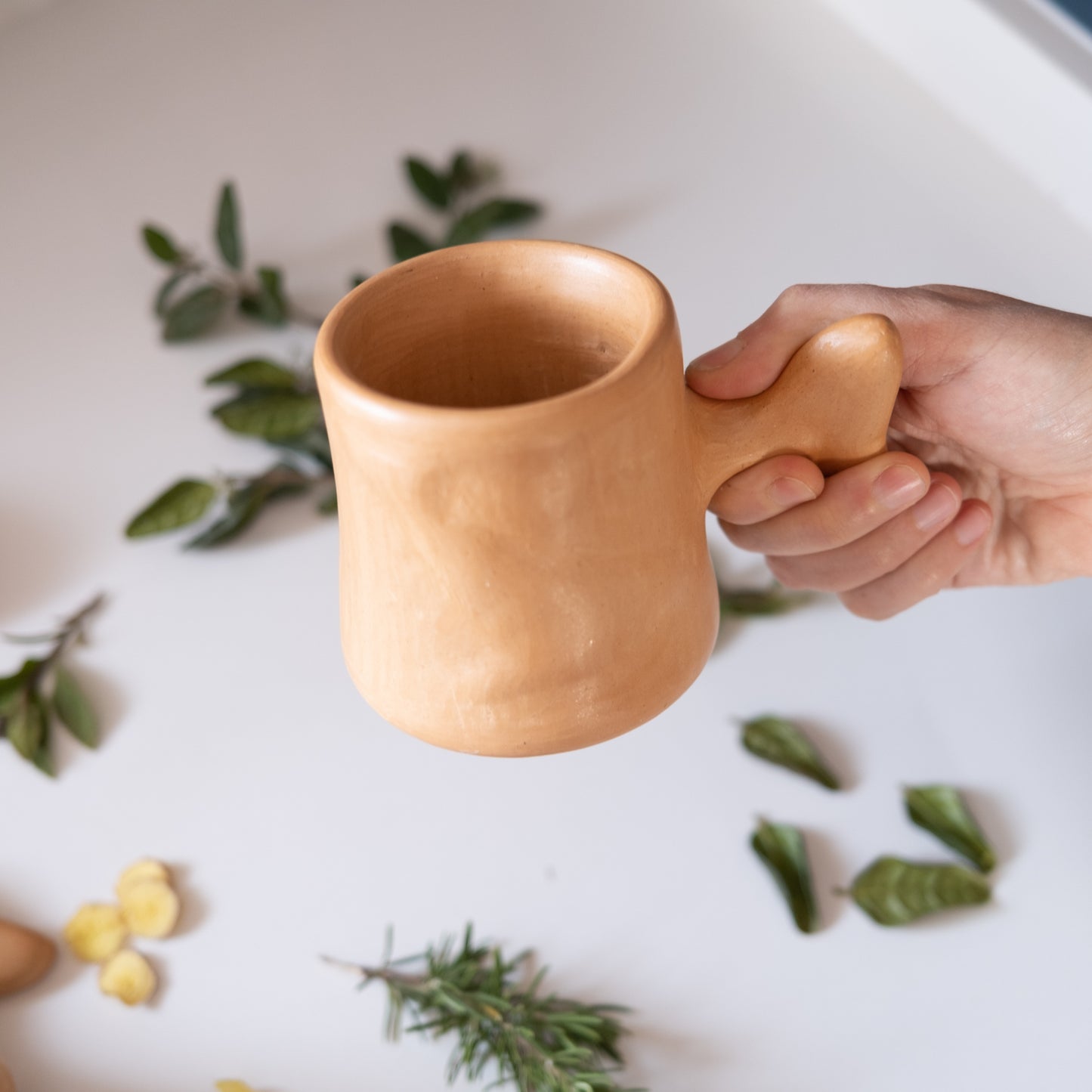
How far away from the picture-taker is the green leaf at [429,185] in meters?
1.25

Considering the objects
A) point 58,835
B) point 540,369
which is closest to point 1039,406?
point 540,369

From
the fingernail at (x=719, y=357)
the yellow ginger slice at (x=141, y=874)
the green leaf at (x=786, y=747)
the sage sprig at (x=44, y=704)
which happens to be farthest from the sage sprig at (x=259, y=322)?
the fingernail at (x=719, y=357)

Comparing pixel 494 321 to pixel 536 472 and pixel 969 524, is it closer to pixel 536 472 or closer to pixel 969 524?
pixel 536 472

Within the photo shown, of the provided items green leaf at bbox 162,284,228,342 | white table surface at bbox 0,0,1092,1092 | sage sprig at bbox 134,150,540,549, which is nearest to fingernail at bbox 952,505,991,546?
white table surface at bbox 0,0,1092,1092

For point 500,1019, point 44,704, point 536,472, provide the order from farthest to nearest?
1. point 44,704
2. point 500,1019
3. point 536,472

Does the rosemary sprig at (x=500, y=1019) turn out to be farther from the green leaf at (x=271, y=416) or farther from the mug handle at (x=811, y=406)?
the green leaf at (x=271, y=416)

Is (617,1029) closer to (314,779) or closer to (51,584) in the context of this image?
(314,779)

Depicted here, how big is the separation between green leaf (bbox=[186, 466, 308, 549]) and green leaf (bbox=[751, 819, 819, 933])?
18.9 inches

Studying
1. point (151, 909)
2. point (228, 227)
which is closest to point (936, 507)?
point (151, 909)

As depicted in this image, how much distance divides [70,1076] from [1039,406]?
A: 2.30 ft

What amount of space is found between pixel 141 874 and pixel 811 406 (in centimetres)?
54

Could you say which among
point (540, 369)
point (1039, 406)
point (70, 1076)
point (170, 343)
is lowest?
point (70, 1076)

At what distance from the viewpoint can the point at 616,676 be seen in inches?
18.1

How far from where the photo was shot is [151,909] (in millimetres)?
771
